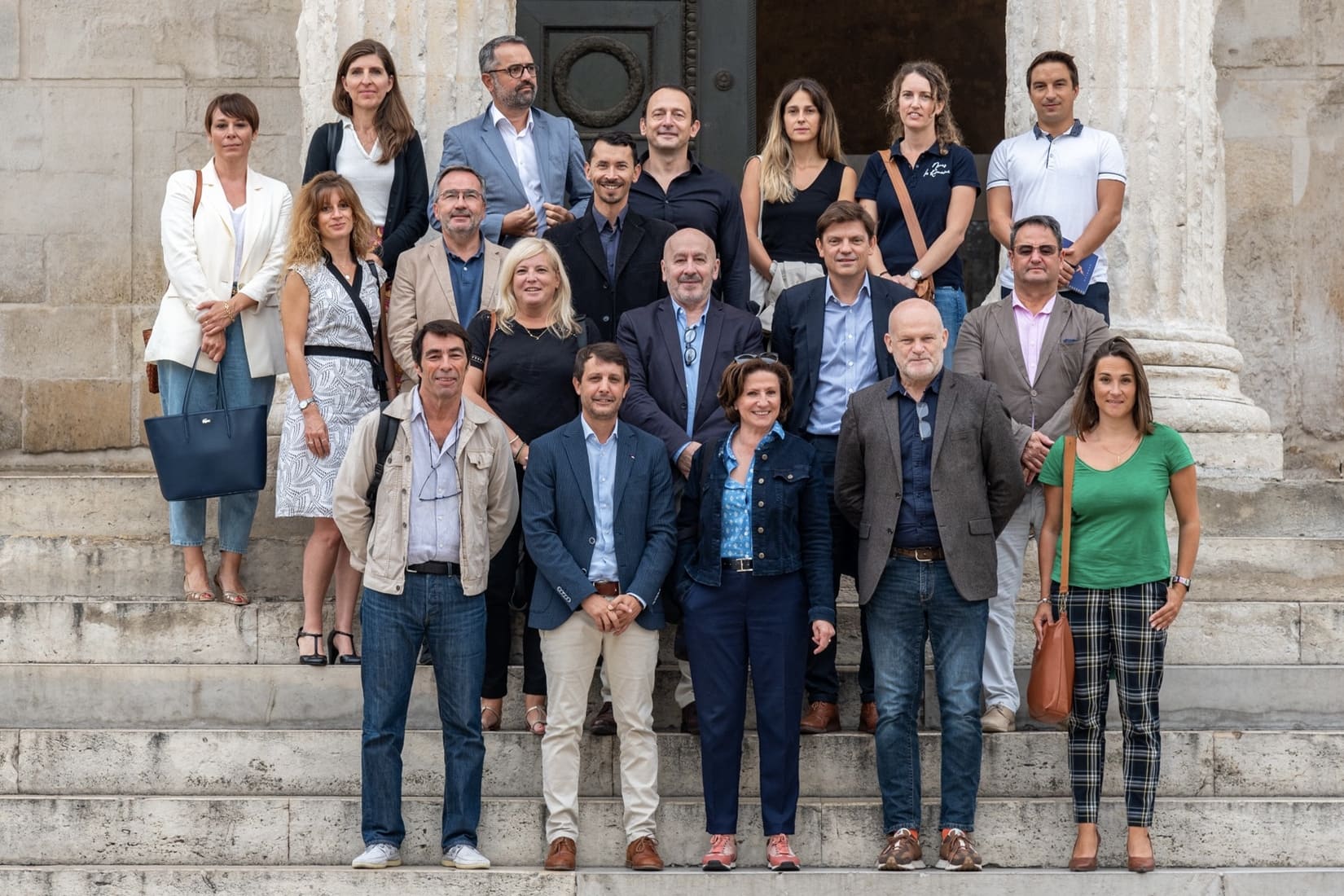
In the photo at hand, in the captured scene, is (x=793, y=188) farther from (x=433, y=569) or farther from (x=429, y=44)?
(x=433, y=569)

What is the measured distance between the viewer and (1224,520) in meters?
8.65

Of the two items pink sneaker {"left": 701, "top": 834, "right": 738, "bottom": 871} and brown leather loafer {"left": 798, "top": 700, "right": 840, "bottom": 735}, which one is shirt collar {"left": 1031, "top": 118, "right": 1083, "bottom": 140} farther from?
pink sneaker {"left": 701, "top": 834, "right": 738, "bottom": 871}

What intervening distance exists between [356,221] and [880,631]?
109 inches

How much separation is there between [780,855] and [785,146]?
3.17 m

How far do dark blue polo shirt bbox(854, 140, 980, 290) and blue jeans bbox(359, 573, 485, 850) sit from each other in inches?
102

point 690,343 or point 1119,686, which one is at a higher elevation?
point 690,343

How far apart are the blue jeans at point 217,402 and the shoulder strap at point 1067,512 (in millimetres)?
3423

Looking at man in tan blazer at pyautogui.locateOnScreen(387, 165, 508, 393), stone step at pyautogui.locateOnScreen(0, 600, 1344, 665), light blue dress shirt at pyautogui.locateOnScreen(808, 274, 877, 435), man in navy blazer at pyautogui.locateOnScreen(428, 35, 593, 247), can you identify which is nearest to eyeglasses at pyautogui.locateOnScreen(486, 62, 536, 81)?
man in navy blazer at pyautogui.locateOnScreen(428, 35, 593, 247)

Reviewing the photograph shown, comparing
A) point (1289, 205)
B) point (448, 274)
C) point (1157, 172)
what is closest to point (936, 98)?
point (1157, 172)

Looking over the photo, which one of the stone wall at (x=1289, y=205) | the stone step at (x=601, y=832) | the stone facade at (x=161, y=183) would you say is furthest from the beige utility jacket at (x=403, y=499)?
the stone wall at (x=1289, y=205)

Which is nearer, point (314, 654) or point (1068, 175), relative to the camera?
point (314, 654)

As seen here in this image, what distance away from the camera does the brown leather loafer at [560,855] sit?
6.66 meters

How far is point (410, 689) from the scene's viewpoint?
6895 millimetres

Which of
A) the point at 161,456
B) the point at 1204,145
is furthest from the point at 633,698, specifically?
the point at 1204,145
